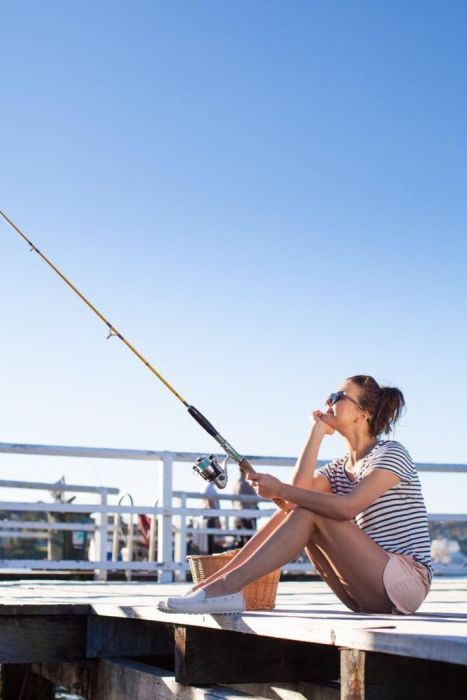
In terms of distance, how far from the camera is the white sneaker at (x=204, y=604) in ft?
11.1

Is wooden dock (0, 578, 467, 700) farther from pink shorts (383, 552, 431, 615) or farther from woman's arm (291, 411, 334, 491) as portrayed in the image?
woman's arm (291, 411, 334, 491)

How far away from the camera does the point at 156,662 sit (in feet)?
15.6

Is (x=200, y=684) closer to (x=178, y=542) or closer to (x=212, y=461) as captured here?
(x=212, y=461)

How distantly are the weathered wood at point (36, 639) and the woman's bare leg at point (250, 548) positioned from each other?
4.00ft

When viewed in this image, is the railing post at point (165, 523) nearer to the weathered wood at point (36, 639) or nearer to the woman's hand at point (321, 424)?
the weathered wood at point (36, 639)

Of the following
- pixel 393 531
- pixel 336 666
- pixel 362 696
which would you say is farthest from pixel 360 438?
pixel 362 696

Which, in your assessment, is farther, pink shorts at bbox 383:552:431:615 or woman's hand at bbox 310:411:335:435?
woman's hand at bbox 310:411:335:435

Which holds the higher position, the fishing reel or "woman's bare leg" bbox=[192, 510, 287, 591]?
the fishing reel

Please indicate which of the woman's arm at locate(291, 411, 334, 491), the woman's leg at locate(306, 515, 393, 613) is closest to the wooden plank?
the woman's leg at locate(306, 515, 393, 613)

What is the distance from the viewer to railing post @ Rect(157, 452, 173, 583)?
30.3 ft

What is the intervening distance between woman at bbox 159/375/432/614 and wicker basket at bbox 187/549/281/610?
0.13m

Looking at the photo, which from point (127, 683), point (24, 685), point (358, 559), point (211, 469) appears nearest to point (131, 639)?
point (127, 683)

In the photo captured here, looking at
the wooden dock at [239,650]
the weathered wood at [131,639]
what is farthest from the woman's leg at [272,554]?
the weathered wood at [131,639]

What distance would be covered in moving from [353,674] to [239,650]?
1.03 meters
